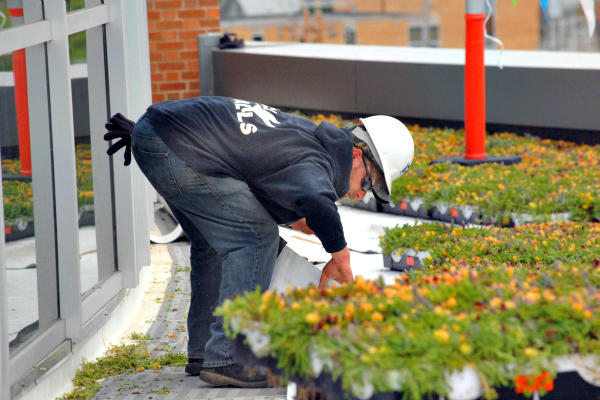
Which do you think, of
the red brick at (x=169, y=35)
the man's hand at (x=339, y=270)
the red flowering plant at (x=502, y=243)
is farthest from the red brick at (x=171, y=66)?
the man's hand at (x=339, y=270)

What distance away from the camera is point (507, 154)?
820cm

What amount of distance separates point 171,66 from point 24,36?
7.13 metres

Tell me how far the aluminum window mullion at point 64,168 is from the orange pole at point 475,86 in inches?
176

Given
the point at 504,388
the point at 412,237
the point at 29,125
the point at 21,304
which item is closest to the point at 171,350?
the point at 21,304

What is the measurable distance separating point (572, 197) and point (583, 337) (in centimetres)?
394

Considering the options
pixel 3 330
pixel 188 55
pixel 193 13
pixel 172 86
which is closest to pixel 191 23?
pixel 193 13

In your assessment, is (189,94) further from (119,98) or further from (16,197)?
(16,197)

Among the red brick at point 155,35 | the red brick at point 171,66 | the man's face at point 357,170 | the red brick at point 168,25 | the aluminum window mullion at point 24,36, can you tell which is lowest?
the man's face at point 357,170

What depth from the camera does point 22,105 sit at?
12.2 ft

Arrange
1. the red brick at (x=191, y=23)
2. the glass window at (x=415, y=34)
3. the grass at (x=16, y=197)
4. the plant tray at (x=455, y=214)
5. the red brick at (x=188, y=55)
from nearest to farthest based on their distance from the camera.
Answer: the grass at (x=16, y=197) → the plant tray at (x=455, y=214) → the red brick at (x=191, y=23) → the red brick at (x=188, y=55) → the glass window at (x=415, y=34)

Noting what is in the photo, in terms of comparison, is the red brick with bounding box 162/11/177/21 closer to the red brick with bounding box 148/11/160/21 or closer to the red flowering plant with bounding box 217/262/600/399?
the red brick with bounding box 148/11/160/21

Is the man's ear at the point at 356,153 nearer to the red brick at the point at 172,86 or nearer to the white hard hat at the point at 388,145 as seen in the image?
the white hard hat at the point at 388,145

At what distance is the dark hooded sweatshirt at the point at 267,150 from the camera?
3.36m

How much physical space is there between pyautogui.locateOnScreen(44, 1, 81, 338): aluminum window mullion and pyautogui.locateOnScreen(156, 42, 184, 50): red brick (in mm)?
6625
